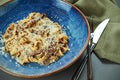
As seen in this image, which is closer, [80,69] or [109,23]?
[80,69]

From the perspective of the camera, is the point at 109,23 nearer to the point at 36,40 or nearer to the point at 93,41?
the point at 93,41

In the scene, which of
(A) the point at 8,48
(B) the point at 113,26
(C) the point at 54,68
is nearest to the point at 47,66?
(C) the point at 54,68

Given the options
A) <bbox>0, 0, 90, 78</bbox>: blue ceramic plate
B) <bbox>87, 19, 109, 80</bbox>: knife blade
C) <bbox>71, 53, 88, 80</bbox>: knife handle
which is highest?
<bbox>0, 0, 90, 78</bbox>: blue ceramic plate

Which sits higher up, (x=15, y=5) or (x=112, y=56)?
(x=15, y=5)

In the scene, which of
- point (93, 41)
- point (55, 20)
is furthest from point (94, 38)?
point (55, 20)

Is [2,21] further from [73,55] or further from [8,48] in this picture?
[73,55]

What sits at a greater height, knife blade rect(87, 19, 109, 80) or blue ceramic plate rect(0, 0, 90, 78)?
blue ceramic plate rect(0, 0, 90, 78)
